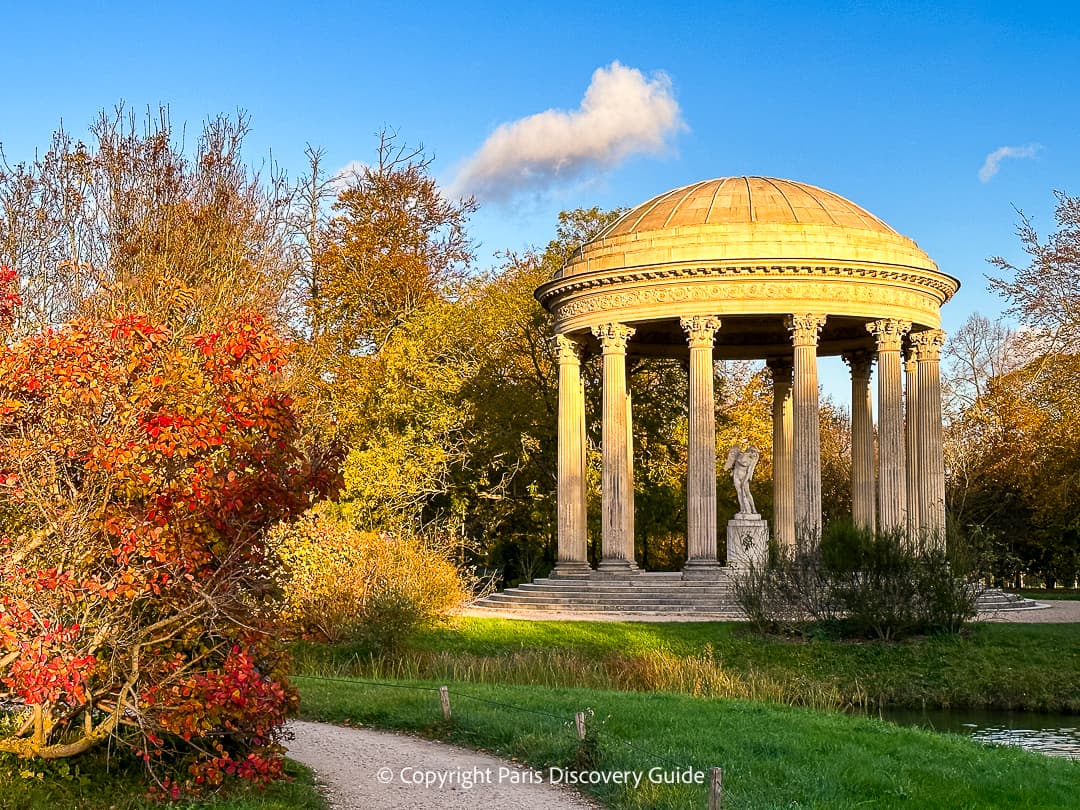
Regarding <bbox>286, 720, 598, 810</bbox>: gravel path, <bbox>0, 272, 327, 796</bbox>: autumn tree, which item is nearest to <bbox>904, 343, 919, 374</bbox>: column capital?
<bbox>286, 720, 598, 810</bbox>: gravel path

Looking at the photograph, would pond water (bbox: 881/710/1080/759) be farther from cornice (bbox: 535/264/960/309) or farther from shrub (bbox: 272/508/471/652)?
cornice (bbox: 535/264/960/309)

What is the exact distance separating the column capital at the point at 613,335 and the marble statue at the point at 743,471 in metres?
5.47

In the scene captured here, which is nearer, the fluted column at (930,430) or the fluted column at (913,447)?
the fluted column at (930,430)

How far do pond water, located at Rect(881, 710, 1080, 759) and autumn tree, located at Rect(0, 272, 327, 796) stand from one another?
14.1 meters

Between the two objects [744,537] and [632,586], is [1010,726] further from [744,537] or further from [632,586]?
[744,537]

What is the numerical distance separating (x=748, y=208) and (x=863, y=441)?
1107cm

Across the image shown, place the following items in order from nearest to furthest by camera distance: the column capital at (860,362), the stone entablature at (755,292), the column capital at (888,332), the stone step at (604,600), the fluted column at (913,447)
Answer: the stone step at (604,600) → the stone entablature at (755,292) → the column capital at (888,332) → the fluted column at (913,447) → the column capital at (860,362)

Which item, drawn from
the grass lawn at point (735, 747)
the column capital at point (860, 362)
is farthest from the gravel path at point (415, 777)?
the column capital at point (860, 362)

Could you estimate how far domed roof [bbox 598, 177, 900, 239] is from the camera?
1783 inches

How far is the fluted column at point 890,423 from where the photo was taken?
1747 inches

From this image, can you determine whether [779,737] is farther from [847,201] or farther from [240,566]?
[847,201]

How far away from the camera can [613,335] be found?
147 ft

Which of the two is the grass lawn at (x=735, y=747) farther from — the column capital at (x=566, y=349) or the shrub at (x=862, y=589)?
the column capital at (x=566, y=349)

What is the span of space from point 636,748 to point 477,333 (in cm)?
3798
